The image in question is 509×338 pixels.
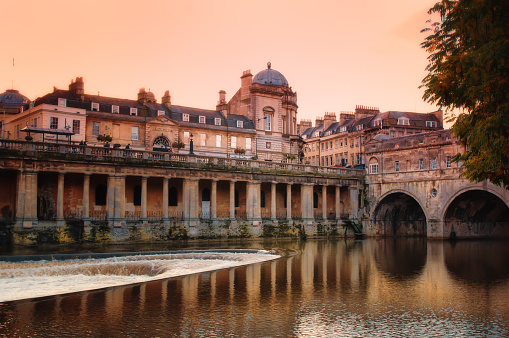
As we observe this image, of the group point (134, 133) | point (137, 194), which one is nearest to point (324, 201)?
point (137, 194)

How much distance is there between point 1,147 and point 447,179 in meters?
40.5

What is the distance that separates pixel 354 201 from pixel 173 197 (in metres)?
22.0

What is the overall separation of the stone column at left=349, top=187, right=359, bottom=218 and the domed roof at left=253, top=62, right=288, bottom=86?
74.0ft

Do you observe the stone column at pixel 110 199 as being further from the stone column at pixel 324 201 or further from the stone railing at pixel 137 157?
the stone column at pixel 324 201

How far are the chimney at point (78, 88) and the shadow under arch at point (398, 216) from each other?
35073 millimetres

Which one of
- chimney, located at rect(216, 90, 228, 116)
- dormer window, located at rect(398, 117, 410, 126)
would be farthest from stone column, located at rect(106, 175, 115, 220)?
dormer window, located at rect(398, 117, 410, 126)

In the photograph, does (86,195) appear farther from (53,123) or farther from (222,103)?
(222,103)

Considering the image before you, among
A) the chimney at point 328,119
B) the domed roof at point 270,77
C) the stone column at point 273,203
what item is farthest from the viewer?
the chimney at point 328,119

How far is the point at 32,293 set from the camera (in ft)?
64.2

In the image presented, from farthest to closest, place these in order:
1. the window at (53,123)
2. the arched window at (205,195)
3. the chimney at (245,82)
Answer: the chimney at (245,82), the window at (53,123), the arched window at (205,195)

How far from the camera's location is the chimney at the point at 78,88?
55.7 meters

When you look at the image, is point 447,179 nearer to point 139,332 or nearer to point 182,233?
point 182,233

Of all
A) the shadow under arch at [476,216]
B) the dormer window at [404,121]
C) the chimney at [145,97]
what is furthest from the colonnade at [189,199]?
the dormer window at [404,121]

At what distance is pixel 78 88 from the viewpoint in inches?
2203
